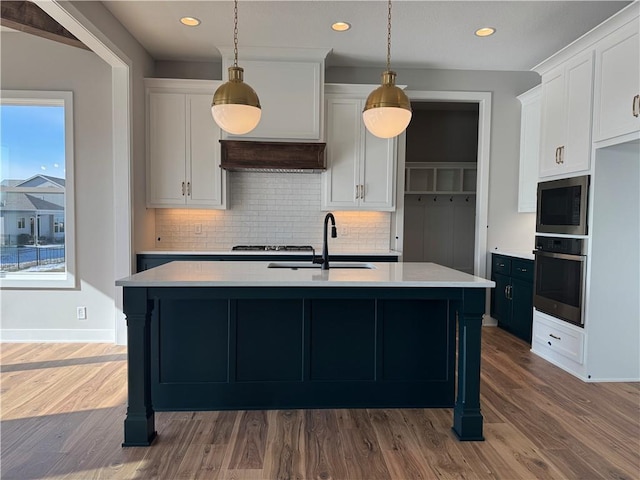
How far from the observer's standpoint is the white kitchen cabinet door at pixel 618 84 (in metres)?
2.80

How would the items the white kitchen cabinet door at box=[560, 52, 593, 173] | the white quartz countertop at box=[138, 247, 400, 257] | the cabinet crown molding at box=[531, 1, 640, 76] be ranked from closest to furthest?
the cabinet crown molding at box=[531, 1, 640, 76] < the white kitchen cabinet door at box=[560, 52, 593, 173] < the white quartz countertop at box=[138, 247, 400, 257]

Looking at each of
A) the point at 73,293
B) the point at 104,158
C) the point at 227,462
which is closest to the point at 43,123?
the point at 104,158

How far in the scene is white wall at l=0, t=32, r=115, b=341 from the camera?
397 cm

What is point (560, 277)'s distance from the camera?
3486 millimetres

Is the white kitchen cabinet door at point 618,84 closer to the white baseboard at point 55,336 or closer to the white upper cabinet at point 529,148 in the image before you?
the white upper cabinet at point 529,148

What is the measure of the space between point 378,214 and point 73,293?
329 cm

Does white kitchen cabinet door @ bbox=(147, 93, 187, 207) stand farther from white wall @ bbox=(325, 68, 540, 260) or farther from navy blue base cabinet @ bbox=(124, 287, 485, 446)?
navy blue base cabinet @ bbox=(124, 287, 485, 446)

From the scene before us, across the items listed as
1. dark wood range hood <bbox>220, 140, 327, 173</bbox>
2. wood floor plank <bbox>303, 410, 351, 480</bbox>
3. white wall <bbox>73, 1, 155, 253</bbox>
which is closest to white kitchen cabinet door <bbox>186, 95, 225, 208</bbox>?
dark wood range hood <bbox>220, 140, 327, 173</bbox>

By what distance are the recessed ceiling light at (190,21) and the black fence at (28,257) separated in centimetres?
248

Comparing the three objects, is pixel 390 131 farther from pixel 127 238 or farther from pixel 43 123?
pixel 43 123

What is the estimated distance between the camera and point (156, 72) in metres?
4.52

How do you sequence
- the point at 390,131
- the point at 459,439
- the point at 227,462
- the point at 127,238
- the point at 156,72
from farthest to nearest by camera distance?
the point at 156,72, the point at 127,238, the point at 390,131, the point at 459,439, the point at 227,462

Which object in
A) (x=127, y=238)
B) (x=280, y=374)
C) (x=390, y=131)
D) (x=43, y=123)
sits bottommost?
(x=280, y=374)

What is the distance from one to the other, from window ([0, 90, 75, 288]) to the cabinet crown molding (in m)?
4.58
